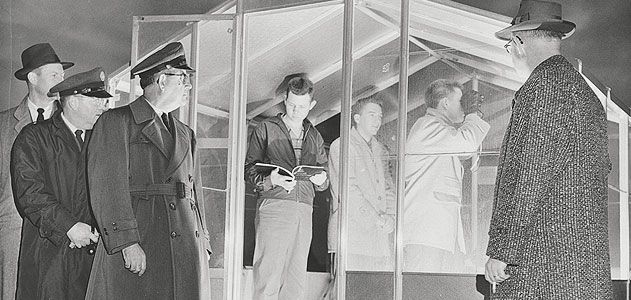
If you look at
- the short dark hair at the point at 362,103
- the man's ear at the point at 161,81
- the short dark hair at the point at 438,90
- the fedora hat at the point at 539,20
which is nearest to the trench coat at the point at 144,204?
the man's ear at the point at 161,81

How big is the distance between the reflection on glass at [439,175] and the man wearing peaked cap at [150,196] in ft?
3.17

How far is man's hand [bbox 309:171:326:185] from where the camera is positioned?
476 centimetres

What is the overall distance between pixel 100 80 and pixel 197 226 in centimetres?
79

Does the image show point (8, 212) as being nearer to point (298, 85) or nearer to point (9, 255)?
point (9, 255)

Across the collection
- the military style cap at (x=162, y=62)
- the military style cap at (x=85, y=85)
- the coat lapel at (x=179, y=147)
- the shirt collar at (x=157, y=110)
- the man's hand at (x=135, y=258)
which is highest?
the military style cap at (x=162, y=62)

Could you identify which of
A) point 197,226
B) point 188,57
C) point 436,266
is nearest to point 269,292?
point 197,226

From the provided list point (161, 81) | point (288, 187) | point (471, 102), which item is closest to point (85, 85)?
point (161, 81)

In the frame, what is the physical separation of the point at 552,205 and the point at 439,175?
1.33 meters

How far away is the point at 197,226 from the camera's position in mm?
4703

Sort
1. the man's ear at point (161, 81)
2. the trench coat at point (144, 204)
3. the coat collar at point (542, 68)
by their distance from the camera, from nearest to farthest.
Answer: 1. the coat collar at point (542, 68)
2. the trench coat at point (144, 204)
3. the man's ear at point (161, 81)

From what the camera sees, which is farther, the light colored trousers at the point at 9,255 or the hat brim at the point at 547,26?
the light colored trousers at the point at 9,255

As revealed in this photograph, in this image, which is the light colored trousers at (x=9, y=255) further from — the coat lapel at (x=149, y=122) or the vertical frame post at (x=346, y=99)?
the vertical frame post at (x=346, y=99)

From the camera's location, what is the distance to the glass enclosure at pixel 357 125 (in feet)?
15.4

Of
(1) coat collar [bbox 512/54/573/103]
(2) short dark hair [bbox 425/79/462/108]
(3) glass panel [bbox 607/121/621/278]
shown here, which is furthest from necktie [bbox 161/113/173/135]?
(3) glass panel [bbox 607/121/621/278]
